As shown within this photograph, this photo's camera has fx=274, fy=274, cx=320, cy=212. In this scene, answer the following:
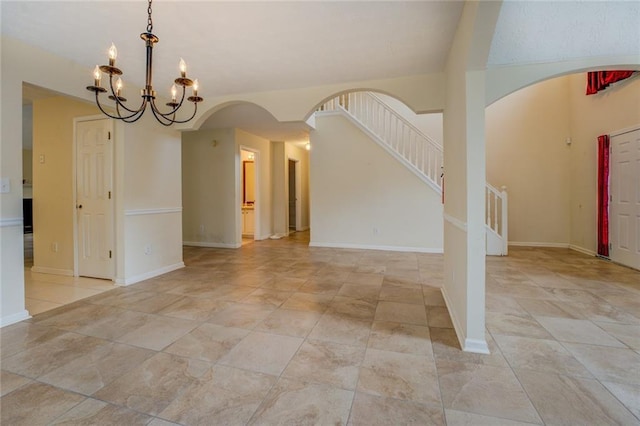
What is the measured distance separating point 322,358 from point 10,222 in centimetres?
300

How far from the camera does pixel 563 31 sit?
2.11m

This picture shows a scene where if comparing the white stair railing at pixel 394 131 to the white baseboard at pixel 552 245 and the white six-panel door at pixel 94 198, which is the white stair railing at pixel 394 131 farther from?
the white six-panel door at pixel 94 198

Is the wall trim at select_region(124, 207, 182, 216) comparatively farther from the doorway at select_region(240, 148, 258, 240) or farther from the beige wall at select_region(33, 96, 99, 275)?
the doorway at select_region(240, 148, 258, 240)

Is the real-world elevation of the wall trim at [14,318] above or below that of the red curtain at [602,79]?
below

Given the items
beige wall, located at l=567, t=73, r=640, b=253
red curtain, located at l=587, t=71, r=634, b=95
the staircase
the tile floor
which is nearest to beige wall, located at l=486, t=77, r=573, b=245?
beige wall, located at l=567, t=73, r=640, b=253

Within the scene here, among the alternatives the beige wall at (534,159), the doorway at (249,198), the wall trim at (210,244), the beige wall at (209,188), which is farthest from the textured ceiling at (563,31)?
the doorway at (249,198)

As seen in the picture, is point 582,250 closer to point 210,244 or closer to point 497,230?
point 497,230

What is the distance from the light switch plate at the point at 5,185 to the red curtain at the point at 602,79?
7.55 meters

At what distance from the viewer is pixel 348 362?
1.79 m

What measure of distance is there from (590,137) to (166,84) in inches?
278

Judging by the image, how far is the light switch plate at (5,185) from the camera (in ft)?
7.83

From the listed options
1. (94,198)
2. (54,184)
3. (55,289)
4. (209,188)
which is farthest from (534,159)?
(54,184)

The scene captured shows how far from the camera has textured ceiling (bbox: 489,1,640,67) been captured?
1976 millimetres

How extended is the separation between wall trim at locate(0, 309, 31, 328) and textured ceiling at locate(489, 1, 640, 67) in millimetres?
4603
